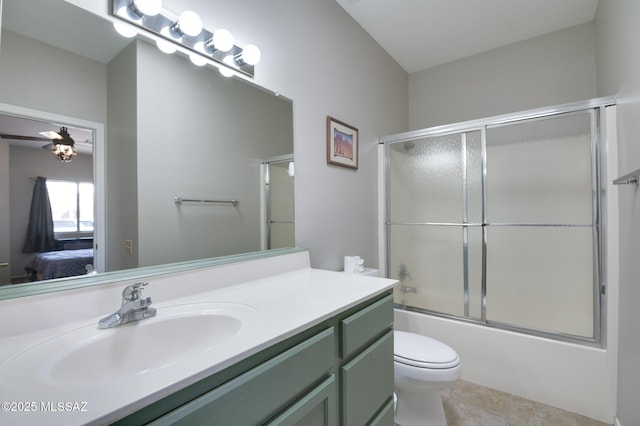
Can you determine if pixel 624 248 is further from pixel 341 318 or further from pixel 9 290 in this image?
pixel 9 290

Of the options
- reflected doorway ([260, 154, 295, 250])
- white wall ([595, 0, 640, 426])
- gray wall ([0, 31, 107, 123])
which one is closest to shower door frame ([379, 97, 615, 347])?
white wall ([595, 0, 640, 426])

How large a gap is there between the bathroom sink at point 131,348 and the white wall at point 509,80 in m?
2.86

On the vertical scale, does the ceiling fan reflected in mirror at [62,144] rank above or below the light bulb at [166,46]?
below

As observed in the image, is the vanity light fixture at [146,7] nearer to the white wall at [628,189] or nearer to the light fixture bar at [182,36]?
the light fixture bar at [182,36]

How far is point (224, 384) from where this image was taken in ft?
2.05

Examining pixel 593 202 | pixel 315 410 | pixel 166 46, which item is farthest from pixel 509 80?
pixel 315 410

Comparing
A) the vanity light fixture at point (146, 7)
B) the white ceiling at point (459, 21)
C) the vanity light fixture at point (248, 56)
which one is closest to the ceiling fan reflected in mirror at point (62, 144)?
the vanity light fixture at point (146, 7)

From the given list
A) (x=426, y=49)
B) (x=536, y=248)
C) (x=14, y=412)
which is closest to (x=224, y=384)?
(x=14, y=412)

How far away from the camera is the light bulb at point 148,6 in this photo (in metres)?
1.00

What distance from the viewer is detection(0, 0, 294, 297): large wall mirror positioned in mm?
809

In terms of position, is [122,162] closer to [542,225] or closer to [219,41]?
[219,41]

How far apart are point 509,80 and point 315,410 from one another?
306 centimetres

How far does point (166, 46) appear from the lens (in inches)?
44.0

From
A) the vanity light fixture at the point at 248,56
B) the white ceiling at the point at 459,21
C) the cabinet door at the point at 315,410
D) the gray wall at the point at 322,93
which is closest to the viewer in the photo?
the cabinet door at the point at 315,410
